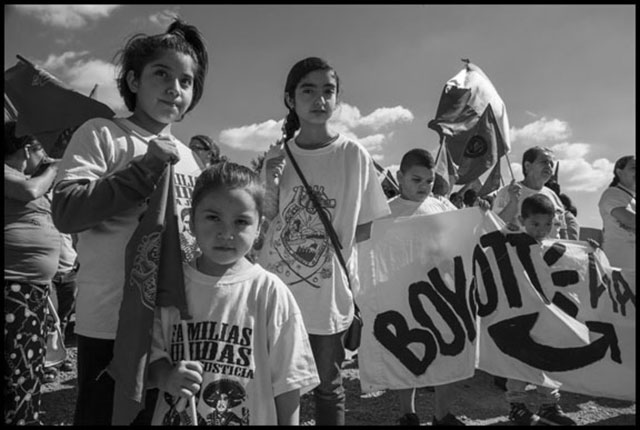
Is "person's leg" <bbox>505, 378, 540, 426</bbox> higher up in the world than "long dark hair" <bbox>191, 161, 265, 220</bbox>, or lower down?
lower down

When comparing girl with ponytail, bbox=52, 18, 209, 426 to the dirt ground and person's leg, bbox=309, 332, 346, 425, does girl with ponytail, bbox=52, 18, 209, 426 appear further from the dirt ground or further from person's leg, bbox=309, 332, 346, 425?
the dirt ground

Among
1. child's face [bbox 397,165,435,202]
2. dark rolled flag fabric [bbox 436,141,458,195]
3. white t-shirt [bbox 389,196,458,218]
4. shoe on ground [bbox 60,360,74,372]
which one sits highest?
dark rolled flag fabric [bbox 436,141,458,195]

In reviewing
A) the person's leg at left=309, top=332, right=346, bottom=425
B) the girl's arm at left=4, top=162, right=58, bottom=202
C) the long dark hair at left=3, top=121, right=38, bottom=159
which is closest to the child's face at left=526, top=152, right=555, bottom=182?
the person's leg at left=309, top=332, right=346, bottom=425

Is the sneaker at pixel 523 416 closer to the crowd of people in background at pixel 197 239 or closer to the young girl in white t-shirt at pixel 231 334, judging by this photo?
the crowd of people in background at pixel 197 239

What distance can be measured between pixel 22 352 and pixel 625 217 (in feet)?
15.8

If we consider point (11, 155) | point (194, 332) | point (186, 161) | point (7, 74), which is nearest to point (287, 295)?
point (194, 332)

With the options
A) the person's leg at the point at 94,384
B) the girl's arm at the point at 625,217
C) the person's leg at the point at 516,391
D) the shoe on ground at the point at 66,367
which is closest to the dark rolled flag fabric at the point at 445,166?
the girl's arm at the point at 625,217

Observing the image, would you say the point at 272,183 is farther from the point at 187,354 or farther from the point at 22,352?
the point at 22,352

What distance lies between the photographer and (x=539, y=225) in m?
3.75

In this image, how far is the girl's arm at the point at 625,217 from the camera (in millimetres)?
4172

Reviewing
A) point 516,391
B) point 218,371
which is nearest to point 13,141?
point 218,371

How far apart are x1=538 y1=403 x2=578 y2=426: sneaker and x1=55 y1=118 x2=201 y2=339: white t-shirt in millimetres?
3101

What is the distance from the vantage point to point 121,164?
171cm

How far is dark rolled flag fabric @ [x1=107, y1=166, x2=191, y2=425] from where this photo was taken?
4.78ft
